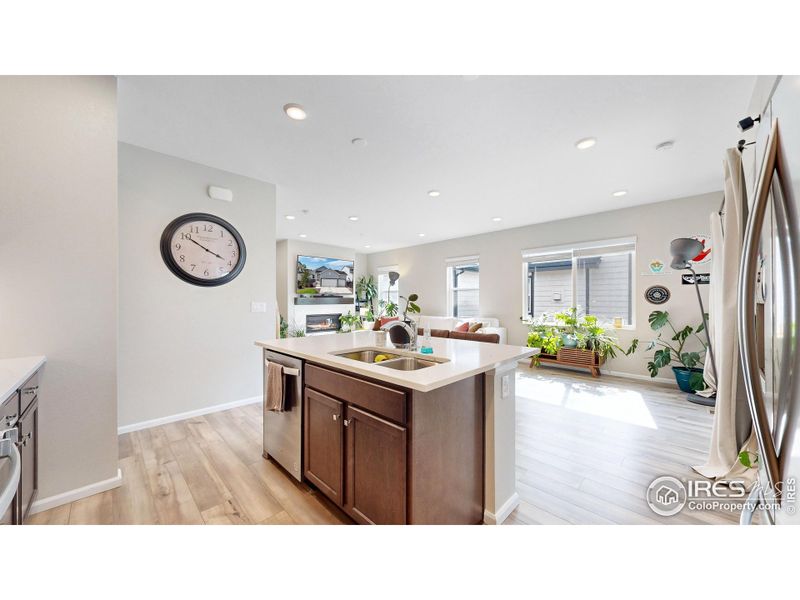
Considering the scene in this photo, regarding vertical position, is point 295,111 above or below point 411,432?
above

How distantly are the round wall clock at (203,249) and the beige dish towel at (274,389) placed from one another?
156 cm

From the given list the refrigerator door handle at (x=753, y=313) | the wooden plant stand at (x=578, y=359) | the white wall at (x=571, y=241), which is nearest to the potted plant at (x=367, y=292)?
the white wall at (x=571, y=241)

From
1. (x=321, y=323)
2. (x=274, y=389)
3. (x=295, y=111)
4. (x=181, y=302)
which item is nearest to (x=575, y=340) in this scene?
(x=274, y=389)

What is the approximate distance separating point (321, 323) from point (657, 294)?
663cm

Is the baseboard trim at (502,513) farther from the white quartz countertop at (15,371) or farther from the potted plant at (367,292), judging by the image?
the potted plant at (367,292)

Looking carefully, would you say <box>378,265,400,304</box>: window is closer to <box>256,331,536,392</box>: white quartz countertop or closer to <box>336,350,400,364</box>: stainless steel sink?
<box>256,331,536,392</box>: white quartz countertop

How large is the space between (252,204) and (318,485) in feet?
9.55

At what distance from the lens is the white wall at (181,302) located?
2598 mm

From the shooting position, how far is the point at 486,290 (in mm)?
6129

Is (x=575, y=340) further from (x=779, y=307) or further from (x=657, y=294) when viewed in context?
(x=779, y=307)

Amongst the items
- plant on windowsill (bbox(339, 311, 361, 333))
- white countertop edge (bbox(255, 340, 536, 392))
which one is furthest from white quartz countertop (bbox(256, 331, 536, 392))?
plant on windowsill (bbox(339, 311, 361, 333))

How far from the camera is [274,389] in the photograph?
198 cm
